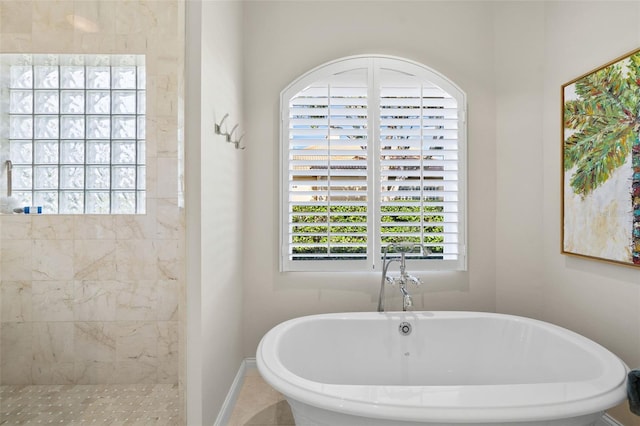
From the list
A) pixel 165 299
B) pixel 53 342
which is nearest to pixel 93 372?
pixel 53 342

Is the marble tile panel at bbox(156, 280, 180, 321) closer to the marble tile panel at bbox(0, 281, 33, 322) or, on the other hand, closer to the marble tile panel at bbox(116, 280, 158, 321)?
the marble tile panel at bbox(116, 280, 158, 321)

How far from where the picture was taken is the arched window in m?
2.38

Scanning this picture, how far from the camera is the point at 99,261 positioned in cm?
227

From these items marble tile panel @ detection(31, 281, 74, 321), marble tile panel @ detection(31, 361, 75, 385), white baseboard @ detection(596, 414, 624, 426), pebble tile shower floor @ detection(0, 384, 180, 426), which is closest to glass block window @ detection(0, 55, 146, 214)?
marble tile panel @ detection(31, 281, 74, 321)

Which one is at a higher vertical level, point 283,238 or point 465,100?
point 465,100

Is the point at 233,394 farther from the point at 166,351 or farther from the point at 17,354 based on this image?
the point at 17,354

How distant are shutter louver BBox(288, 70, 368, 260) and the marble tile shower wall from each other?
831mm

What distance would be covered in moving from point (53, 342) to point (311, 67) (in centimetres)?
257

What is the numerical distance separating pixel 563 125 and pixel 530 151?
28cm

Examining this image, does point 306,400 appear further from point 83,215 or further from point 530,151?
point 530,151

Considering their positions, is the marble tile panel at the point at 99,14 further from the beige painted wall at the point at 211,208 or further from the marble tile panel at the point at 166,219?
the marble tile panel at the point at 166,219

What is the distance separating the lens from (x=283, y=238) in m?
2.40

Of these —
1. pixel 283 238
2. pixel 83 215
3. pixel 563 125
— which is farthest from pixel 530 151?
pixel 83 215

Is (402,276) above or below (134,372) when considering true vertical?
above
